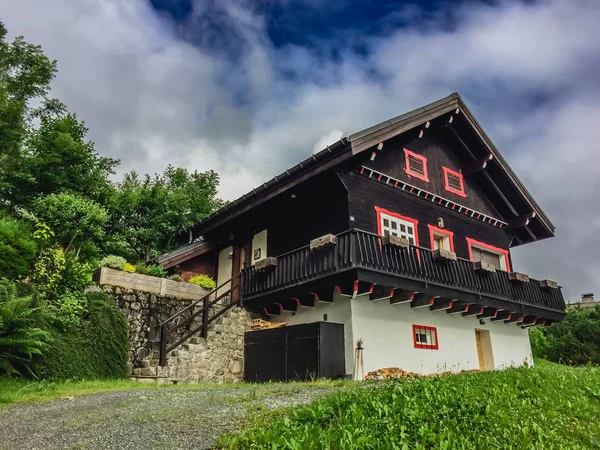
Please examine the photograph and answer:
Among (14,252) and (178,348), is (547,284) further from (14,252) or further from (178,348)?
(14,252)

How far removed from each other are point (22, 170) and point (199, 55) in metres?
12.2

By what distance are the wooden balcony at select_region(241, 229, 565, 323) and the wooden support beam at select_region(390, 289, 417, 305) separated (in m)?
0.27

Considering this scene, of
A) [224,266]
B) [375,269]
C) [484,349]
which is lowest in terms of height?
[484,349]

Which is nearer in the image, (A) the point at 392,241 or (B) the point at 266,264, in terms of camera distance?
(A) the point at 392,241

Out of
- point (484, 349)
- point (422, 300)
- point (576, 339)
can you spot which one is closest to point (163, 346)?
point (422, 300)

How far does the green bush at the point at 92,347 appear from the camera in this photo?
33.8 feet

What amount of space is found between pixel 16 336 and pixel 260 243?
9.12 meters

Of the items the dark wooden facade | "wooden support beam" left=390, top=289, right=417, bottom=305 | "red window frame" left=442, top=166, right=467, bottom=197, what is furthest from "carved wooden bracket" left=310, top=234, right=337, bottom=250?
"red window frame" left=442, top=166, right=467, bottom=197

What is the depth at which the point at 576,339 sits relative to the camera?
22.6 meters

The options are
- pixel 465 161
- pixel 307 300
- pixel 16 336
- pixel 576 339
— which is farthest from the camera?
pixel 576 339

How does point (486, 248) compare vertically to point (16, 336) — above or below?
above

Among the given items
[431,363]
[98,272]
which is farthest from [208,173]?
[431,363]

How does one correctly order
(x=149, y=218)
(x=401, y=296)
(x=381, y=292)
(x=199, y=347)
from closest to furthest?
(x=381, y=292) → (x=199, y=347) → (x=401, y=296) → (x=149, y=218)

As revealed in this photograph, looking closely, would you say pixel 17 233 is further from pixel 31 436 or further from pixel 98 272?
pixel 31 436
